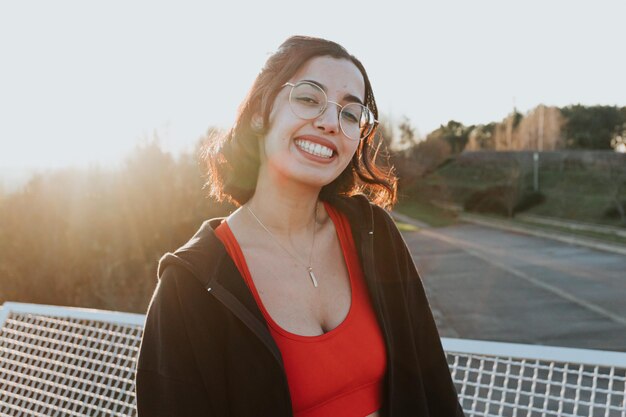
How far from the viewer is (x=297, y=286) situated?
6.11 feet

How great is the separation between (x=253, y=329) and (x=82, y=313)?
121 cm

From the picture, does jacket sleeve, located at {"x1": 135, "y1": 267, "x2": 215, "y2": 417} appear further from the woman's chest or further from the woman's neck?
the woman's neck

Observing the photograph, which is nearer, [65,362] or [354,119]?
[354,119]

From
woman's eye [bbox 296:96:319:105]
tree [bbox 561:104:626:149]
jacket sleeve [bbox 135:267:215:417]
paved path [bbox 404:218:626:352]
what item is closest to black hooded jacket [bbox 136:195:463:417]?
jacket sleeve [bbox 135:267:215:417]

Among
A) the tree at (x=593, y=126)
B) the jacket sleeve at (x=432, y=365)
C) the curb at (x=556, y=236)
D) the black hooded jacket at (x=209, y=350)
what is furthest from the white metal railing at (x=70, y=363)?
the tree at (x=593, y=126)

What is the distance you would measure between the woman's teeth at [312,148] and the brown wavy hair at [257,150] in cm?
13

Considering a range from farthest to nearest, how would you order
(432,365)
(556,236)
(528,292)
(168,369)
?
(556,236) < (528,292) < (432,365) < (168,369)

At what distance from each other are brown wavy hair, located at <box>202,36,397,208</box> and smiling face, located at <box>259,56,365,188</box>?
0.09ft

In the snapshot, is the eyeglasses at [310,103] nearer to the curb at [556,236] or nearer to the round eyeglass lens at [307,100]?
the round eyeglass lens at [307,100]

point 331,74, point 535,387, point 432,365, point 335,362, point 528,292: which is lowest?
point 528,292

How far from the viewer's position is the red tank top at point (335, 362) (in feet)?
5.49

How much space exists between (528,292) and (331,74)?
37.7ft

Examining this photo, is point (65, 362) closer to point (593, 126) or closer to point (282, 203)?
point (282, 203)

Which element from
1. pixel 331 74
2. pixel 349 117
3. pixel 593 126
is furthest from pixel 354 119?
pixel 593 126
